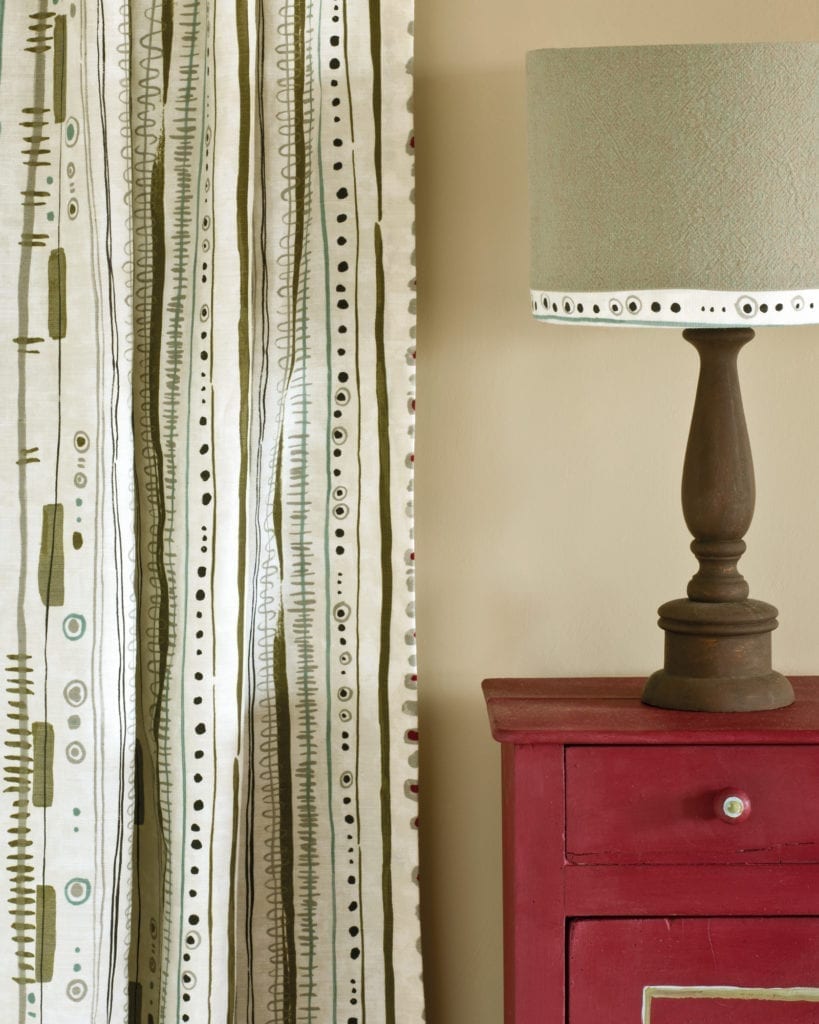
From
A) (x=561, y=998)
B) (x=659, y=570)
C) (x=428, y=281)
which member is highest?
(x=428, y=281)

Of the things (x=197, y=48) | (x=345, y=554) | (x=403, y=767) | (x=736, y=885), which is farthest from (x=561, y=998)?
(x=197, y=48)

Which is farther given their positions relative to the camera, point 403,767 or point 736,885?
point 403,767

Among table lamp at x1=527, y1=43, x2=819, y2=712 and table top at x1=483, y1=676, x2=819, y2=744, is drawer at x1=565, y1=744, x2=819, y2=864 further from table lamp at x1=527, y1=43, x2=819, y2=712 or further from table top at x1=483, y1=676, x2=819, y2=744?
table lamp at x1=527, y1=43, x2=819, y2=712

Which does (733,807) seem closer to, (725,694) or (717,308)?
(725,694)

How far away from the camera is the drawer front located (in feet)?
3.43

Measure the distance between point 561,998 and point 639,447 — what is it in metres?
0.64

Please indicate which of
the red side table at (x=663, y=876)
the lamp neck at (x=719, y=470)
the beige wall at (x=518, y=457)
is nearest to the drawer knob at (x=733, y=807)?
the red side table at (x=663, y=876)

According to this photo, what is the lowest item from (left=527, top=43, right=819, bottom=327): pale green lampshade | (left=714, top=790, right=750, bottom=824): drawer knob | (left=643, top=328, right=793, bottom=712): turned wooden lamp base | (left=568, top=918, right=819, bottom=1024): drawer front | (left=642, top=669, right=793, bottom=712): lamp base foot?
(left=568, top=918, right=819, bottom=1024): drawer front

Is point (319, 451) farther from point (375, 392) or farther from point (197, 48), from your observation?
point (197, 48)

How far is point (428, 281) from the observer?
53.8 inches

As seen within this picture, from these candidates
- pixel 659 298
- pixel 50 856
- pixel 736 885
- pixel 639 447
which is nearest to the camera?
pixel 659 298

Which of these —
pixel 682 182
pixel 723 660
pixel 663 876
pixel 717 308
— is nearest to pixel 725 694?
pixel 723 660

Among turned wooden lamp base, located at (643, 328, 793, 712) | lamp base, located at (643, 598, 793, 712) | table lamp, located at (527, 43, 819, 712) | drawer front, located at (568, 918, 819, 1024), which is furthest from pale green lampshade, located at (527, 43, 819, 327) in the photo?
drawer front, located at (568, 918, 819, 1024)

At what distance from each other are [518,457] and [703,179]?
50cm
